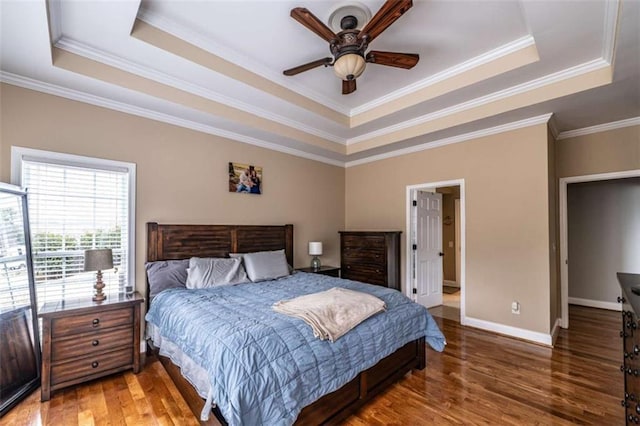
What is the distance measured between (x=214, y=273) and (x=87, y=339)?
1.18 meters

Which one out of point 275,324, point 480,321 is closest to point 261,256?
point 275,324

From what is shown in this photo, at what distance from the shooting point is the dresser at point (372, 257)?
4.52 m

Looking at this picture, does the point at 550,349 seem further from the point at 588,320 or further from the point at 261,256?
the point at 261,256

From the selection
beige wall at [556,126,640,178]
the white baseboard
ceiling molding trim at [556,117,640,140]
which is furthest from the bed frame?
the white baseboard

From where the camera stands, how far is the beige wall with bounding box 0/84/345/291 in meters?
2.70

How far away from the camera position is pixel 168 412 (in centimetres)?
217

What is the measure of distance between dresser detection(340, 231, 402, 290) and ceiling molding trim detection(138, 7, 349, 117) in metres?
2.20

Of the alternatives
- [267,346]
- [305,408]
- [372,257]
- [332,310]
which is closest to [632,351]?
[332,310]

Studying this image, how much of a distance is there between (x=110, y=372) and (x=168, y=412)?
2.77 feet

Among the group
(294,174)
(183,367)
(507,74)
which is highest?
(507,74)

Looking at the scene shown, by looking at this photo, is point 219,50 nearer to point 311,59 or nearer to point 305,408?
point 311,59

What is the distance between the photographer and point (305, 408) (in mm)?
1802

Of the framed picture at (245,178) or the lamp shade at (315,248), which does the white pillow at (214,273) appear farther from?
the lamp shade at (315,248)

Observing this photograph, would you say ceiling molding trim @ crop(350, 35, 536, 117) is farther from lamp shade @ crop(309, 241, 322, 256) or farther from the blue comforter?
the blue comforter
